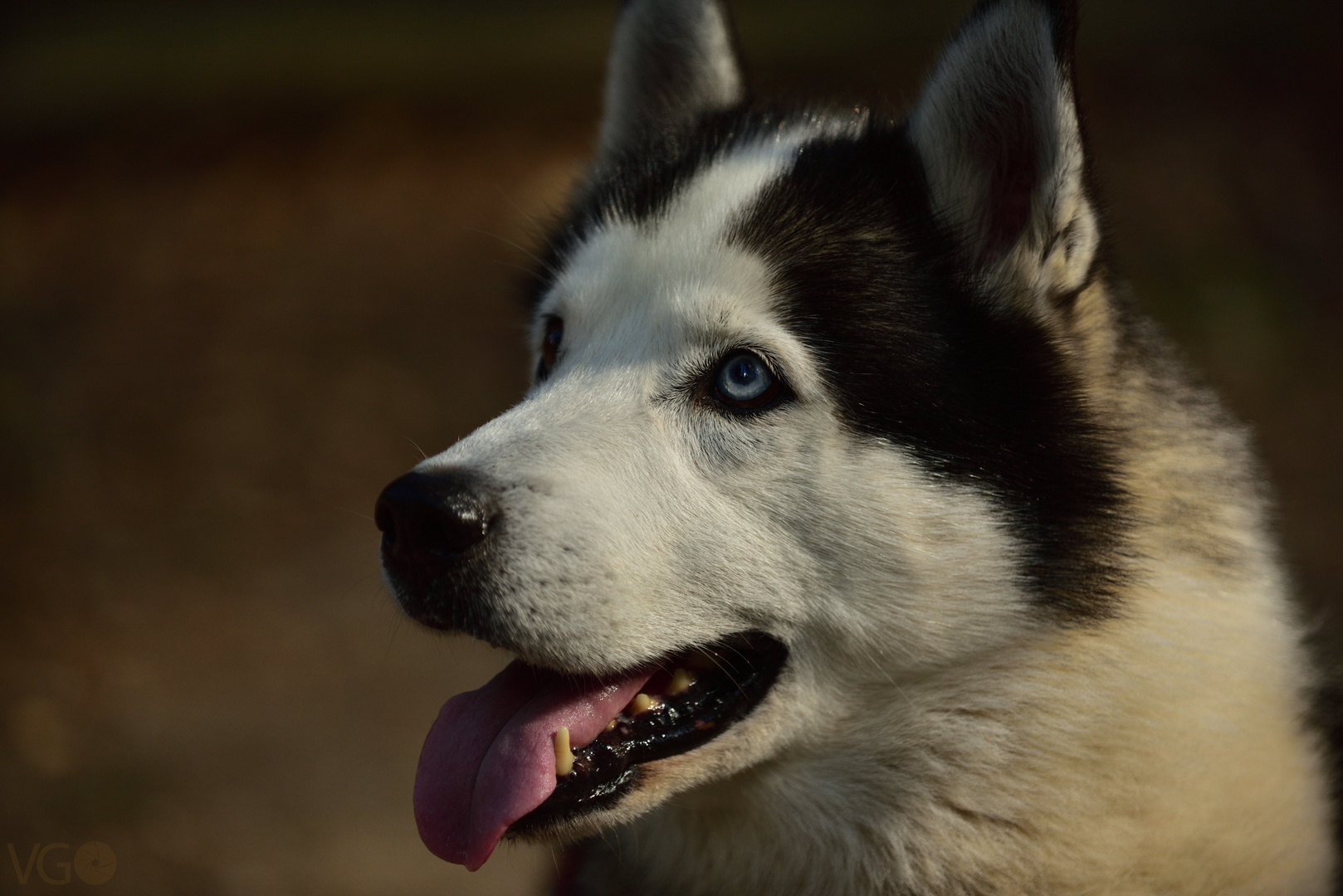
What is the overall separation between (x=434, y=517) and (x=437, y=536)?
5cm

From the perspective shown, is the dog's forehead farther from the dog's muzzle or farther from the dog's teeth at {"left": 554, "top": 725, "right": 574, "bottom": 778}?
the dog's teeth at {"left": 554, "top": 725, "right": 574, "bottom": 778}

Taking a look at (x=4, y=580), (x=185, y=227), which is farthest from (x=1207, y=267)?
(x=4, y=580)

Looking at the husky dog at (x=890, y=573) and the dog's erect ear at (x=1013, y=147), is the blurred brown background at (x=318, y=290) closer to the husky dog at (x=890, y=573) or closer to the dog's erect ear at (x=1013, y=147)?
the husky dog at (x=890, y=573)

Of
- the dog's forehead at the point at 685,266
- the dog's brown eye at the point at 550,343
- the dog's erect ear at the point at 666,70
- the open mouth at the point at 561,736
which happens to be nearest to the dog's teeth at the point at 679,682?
the open mouth at the point at 561,736

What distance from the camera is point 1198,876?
212cm

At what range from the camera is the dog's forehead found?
7.16ft

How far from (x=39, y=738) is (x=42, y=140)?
210 inches

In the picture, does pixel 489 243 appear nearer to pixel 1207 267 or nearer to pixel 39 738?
pixel 39 738

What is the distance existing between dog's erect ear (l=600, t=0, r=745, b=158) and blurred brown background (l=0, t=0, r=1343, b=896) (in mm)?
3804

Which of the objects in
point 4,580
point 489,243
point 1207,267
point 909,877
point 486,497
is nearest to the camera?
point 486,497

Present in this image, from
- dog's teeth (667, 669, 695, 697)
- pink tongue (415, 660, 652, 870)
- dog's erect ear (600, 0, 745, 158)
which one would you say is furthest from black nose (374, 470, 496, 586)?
dog's erect ear (600, 0, 745, 158)

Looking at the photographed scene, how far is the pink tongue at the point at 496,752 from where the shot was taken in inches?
76.2

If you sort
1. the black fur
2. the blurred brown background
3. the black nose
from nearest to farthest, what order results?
the black nose → the black fur → the blurred brown background

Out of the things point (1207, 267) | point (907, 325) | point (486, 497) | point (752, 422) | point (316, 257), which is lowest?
point (316, 257)
